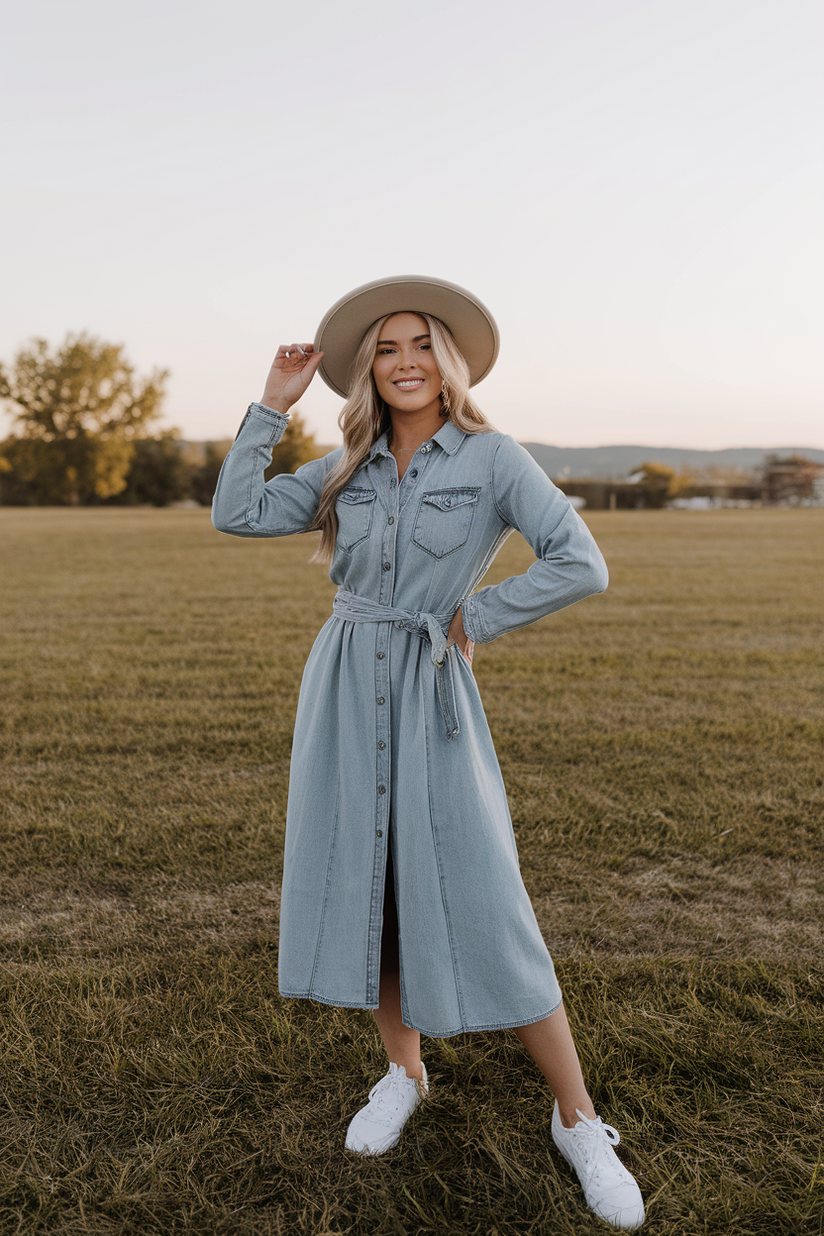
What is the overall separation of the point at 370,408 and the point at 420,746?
0.85 meters

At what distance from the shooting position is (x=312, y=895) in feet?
7.23

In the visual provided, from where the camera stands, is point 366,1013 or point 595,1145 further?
point 366,1013

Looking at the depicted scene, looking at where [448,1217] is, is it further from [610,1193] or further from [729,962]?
[729,962]

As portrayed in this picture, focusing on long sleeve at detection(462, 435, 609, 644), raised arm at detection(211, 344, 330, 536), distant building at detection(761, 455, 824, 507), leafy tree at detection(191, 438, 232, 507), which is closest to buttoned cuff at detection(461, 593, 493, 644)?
long sleeve at detection(462, 435, 609, 644)

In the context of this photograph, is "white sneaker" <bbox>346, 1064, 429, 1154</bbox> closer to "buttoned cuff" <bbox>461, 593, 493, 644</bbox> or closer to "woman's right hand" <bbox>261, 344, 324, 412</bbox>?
"buttoned cuff" <bbox>461, 593, 493, 644</bbox>

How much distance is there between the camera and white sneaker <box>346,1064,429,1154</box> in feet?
7.46

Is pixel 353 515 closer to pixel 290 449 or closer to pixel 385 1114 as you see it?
pixel 385 1114

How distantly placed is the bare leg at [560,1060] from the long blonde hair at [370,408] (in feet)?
→ 4.27

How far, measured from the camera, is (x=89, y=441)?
54938 mm

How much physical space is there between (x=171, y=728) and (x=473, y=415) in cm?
408

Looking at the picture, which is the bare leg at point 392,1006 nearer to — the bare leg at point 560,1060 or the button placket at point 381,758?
the button placket at point 381,758

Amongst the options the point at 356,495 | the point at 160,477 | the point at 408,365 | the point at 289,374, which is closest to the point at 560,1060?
the point at 356,495

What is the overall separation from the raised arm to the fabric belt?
0.28 metres

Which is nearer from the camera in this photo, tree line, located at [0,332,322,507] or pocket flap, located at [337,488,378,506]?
pocket flap, located at [337,488,378,506]
